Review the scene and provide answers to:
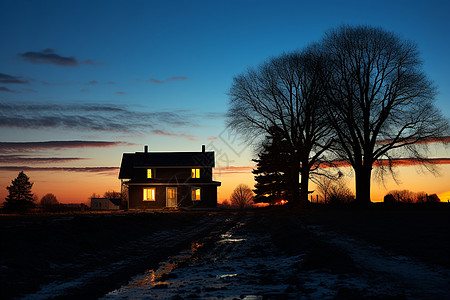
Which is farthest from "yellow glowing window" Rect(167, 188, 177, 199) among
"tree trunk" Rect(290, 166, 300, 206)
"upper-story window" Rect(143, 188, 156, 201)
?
"tree trunk" Rect(290, 166, 300, 206)

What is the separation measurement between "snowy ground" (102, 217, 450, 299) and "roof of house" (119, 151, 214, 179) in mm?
40859

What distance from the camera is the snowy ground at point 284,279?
6.93 metres

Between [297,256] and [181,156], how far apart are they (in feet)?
144

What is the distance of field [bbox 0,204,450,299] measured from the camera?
23.8ft

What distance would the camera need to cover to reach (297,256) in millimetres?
11008

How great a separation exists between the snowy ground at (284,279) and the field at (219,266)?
0.06ft

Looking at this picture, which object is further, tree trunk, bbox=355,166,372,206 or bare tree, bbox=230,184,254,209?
bare tree, bbox=230,184,254,209

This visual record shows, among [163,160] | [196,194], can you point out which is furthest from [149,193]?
[196,194]

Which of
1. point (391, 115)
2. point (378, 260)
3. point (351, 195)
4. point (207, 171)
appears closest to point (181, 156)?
point (207, 171)

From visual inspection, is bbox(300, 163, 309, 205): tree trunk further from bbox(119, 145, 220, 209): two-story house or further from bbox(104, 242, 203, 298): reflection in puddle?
bbox(104, 242, 203, 298): reflection in puddle

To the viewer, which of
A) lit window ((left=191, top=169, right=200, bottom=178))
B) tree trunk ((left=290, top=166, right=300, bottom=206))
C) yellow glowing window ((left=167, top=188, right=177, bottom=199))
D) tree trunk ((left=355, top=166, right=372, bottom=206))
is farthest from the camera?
lit window ((left=191, top=169, right=200, bottom=178))

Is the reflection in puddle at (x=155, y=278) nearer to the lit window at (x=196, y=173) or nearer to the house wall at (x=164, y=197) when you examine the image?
the house wall at (x=164, y=197)

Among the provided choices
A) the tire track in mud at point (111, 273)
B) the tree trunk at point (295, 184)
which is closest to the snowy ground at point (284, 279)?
the tire track in mud at point (111, 273)

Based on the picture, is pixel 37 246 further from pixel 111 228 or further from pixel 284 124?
pixel 284 124
